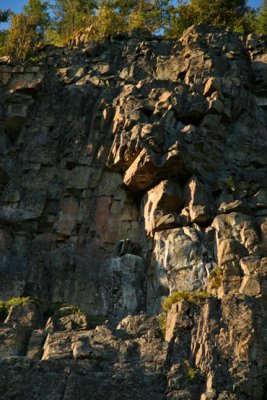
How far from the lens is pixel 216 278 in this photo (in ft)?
76.2

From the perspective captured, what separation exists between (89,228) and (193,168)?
16.4ft

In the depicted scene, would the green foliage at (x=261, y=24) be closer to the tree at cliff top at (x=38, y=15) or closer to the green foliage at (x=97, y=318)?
Result: the tree at cliff top at (x=38, y=15)

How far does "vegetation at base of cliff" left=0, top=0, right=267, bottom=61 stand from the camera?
37.6 metres

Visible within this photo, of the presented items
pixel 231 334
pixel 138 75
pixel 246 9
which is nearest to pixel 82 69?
pixel 138 75

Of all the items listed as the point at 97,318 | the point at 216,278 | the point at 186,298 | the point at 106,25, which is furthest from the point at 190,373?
the point at 106,25

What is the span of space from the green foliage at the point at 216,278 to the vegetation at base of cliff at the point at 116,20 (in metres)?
17.6

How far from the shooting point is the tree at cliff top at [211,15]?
1560 inches

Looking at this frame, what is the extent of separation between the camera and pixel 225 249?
24219 mm

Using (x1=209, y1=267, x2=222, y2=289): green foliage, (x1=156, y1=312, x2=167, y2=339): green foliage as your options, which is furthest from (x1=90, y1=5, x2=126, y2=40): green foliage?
(x1=156, y1=312, x2=167, y2=339): green foliage

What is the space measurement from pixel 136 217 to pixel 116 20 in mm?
15686

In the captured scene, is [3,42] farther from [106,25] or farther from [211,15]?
[211,15]

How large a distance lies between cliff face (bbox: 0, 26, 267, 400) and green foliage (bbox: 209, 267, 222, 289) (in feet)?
0.17

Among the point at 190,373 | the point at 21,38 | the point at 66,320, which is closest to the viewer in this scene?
the point at 190,373

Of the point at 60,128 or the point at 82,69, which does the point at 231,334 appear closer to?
the point at 60,128
